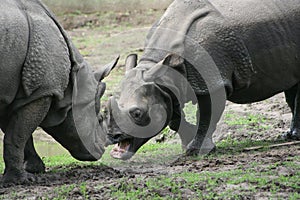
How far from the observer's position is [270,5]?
32.3 ft

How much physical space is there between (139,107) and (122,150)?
Result: 21.8 inches

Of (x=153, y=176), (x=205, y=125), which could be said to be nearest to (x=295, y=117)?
(x=205, y=125)

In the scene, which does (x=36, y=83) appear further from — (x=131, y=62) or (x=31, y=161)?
(x=131, y=62)

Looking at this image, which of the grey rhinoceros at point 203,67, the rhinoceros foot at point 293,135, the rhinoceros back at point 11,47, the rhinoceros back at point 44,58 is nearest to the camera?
the rhinoceros back at point 11,47

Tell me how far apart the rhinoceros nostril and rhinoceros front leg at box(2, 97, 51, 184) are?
53.8 inches

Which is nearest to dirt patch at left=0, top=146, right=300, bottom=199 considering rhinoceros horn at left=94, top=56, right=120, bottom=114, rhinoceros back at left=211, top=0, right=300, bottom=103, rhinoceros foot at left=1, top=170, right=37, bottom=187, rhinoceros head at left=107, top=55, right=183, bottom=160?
rhinoceros foot at left=1, top=170, right=37, bottom=187

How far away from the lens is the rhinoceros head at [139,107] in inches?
350

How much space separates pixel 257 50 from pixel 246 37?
0.22 m

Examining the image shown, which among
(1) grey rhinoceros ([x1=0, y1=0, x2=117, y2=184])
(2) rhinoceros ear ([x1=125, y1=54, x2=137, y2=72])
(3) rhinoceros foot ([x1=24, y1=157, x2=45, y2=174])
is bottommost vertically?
(3) rhinoceros foot ([x1=24, y1=157, x2=45, y2=174])

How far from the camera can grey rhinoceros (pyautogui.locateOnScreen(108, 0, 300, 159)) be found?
9008mm

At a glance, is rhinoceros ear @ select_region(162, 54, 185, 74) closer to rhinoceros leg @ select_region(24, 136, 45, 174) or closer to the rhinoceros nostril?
the rhinoceros nostril

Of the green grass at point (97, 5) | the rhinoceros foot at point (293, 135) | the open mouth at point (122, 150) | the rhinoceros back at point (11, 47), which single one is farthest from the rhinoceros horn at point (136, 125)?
the green grass at point (97, 5)

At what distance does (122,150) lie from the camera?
29.9 ft

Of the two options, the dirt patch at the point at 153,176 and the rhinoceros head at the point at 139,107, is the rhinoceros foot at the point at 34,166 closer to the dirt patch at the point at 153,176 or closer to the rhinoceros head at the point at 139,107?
the dirt patch at the point at 153,176
